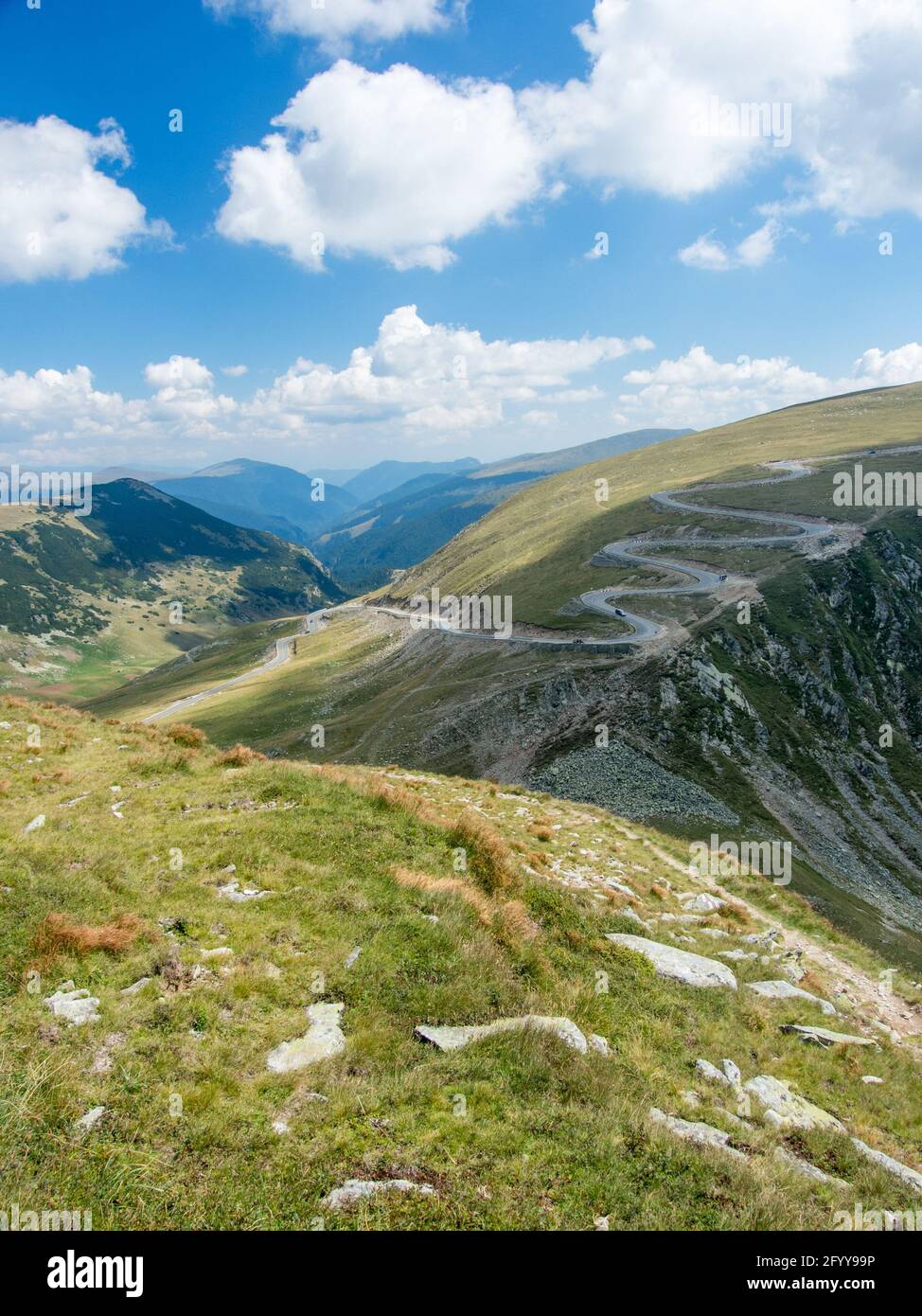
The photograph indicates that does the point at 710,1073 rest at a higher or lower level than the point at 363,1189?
lower

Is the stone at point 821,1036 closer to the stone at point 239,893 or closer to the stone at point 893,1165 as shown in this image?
the stone at point 893,1165

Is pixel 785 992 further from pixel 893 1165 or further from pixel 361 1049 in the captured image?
pixel 361 1049

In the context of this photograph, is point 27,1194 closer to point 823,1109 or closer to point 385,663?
point 823,1109

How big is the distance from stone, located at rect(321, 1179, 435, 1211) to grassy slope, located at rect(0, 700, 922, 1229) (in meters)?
0.12

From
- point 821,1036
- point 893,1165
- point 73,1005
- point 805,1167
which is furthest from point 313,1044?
point 821,1036

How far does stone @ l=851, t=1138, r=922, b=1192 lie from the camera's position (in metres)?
10.3

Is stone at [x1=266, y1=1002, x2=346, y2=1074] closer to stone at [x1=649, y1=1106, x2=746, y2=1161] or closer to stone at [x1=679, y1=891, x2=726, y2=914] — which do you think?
stone at [x1=649, y1=1106, x2=746, y2=1161]

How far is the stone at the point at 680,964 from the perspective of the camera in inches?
609

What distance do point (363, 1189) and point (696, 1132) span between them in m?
5.70

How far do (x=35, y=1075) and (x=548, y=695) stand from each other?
56754mm

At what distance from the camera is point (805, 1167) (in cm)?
997

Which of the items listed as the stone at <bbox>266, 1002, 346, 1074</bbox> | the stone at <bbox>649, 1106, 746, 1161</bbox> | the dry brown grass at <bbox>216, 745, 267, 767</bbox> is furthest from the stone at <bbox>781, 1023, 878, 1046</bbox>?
the dry brown grass at <bbox>216, 745, 267, 767</bbox>

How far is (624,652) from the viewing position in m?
65.4
